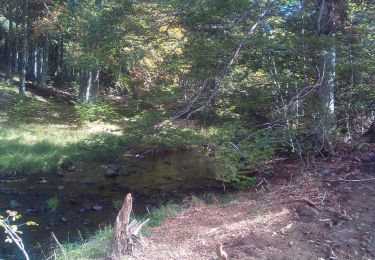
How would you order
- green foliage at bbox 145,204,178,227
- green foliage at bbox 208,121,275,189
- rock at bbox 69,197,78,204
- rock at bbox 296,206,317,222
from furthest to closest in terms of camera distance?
rock at bbox 69,197,78,204, green foliage at bbox 208,121,275,189, green foliage at bbox 145,204,178,227, rock at bbox 296,206,317,222

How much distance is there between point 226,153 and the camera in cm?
941

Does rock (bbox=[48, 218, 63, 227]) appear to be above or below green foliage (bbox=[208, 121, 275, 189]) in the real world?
below

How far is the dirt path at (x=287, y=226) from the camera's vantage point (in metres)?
5.49

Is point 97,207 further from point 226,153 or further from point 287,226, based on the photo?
point 287,226

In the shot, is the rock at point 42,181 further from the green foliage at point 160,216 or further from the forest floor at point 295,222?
the forest floor at point 295,222

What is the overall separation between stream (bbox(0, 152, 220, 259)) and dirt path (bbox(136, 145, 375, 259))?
3076 mm

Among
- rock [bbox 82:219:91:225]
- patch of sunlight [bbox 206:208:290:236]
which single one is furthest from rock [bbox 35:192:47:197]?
patch of sunlight [bbox 206:208:290:236]

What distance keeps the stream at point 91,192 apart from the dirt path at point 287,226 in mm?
3076

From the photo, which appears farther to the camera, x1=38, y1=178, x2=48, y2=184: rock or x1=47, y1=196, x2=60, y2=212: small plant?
x1=38, y1=178, x2=48, y2=184: rock

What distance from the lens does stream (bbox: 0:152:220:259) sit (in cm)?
945

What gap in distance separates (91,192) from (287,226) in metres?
7.75

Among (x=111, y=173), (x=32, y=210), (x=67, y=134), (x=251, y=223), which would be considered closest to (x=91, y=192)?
(x=111, y=173)

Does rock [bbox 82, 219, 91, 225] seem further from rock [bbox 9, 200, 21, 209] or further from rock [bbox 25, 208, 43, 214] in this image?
rock [bbox 9, 200, 21, 209]

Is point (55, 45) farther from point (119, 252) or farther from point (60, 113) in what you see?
point (119, 252)
